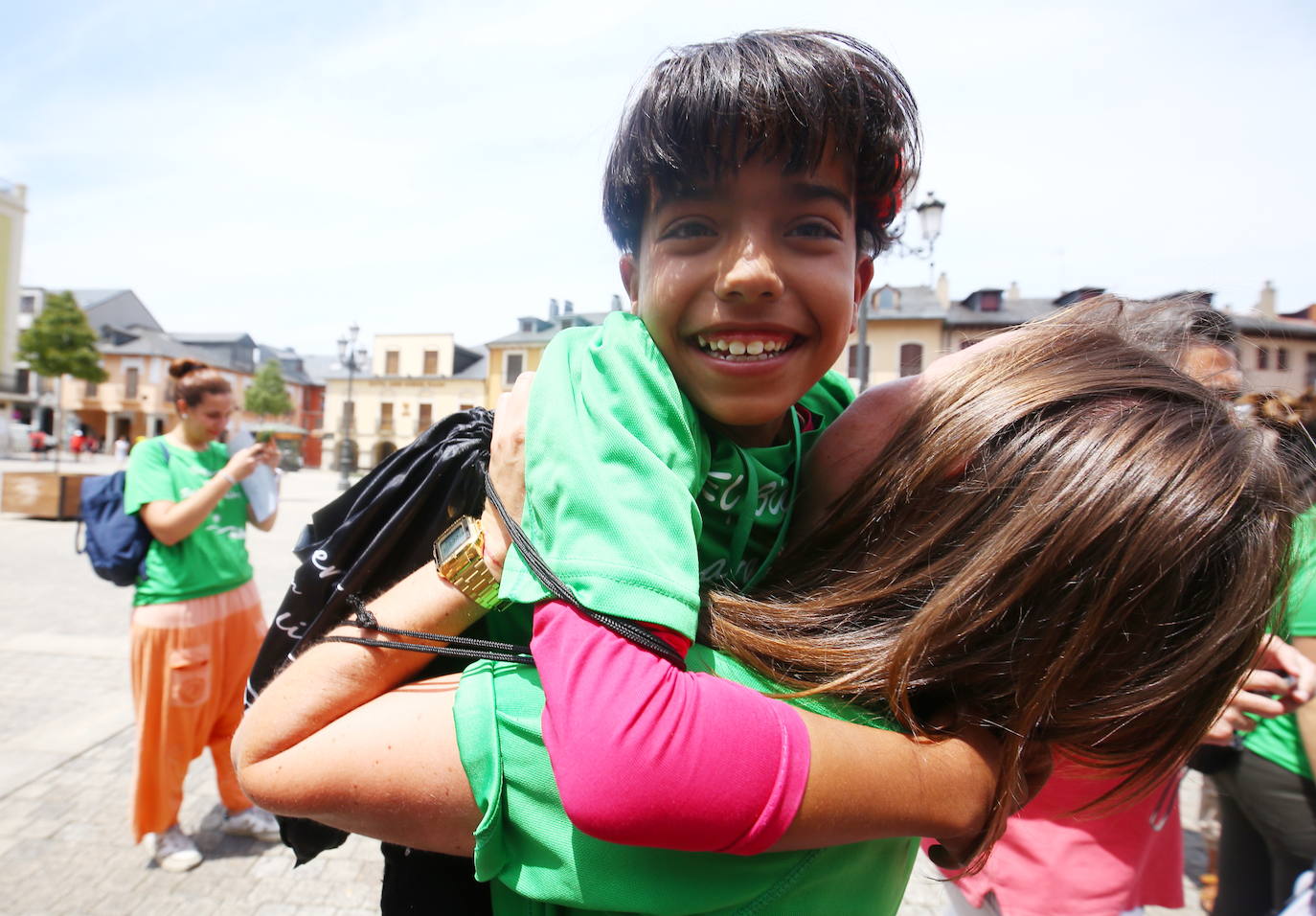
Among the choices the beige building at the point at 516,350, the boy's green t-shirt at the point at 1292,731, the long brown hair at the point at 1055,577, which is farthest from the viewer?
the beige building at the point at 516,350

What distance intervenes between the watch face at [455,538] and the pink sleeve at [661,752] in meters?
0.35

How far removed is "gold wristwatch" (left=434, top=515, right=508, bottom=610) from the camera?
3.79ft

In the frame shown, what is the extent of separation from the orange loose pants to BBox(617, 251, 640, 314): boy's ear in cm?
340

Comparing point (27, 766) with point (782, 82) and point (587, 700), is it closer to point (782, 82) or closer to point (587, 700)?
point (587, 700)

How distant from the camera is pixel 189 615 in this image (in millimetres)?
3725

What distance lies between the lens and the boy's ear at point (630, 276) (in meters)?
1.36

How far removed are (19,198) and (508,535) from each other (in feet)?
171

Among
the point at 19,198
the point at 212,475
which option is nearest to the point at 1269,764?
the point at 212,475

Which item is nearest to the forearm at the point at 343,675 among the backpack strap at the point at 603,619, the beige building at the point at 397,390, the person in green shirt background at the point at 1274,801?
the backpack strap at the point at 603,619

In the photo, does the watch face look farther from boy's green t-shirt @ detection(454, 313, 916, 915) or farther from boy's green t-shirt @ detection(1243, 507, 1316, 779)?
boy's green t-shirt @ detection(1243, 507, 1316, 779)

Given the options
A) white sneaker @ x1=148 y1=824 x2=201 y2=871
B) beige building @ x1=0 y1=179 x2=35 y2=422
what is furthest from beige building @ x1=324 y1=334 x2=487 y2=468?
white sneaker @ x1=148 y1=824 x2=201 y2=871

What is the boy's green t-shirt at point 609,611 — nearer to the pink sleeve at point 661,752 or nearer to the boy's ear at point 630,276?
the pink sleeve at point 661,752

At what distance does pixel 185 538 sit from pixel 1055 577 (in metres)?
3.97

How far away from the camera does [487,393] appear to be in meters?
49.0
